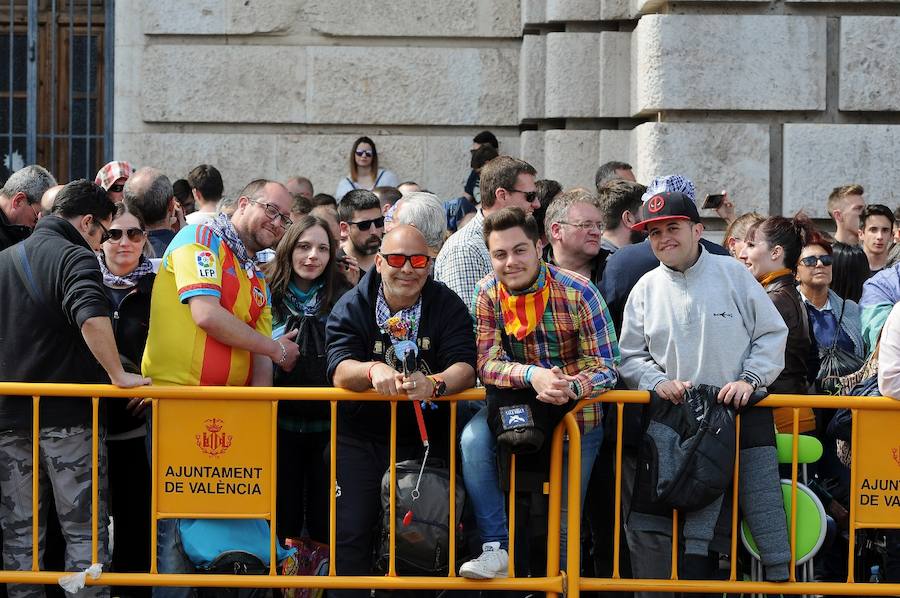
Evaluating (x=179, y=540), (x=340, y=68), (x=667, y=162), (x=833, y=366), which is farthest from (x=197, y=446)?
(x=340, y=68)

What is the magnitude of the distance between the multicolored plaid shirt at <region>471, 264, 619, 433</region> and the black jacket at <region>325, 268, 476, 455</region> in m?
0.09

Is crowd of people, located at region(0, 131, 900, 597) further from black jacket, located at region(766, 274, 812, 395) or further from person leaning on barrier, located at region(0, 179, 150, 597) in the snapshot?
black jacket, located at region(766, 274, 812, 395)

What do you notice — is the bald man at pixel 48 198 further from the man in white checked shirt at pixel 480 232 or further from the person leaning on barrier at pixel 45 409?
the man in white checked shirt at pixel 480 232

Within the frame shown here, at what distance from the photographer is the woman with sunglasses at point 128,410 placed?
5.99 meters

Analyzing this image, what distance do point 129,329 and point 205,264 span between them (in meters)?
0.68

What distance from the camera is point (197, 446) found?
215 inches

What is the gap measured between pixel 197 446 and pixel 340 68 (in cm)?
502

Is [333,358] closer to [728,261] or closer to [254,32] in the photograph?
[728,261]

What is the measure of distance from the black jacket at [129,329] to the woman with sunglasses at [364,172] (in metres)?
3.83

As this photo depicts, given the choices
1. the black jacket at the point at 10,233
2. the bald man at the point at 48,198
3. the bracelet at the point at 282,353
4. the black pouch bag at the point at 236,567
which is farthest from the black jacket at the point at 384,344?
the black jacket at the point at 10,233

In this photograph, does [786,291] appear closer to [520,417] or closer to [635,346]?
[635,346]

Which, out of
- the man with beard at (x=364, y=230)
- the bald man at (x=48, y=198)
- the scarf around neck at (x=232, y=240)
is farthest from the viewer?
the man with beard at (x=364, y=230)

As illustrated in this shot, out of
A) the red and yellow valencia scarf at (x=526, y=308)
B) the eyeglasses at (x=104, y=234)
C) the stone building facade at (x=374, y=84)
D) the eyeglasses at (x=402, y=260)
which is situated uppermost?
the stone building facade at (x=374, y=84)

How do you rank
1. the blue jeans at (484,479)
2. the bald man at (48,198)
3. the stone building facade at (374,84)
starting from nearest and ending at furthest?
the blue jeans at (484,479) → the bald man at (48,198) → the stone building facade at (374,84)
